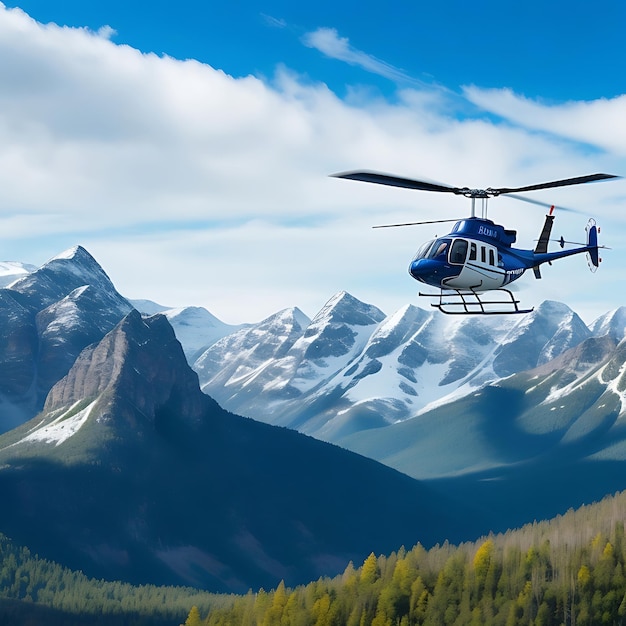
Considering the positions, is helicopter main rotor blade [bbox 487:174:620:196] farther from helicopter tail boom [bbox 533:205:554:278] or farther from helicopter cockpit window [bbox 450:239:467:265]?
helicopter tail boom [bbox 533:205:554:278]

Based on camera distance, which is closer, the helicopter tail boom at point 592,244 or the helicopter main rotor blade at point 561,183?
the helicopter main rotor blade at point 561,183

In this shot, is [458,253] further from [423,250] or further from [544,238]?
[544,238]

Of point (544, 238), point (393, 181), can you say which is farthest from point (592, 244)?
point (393, 181)

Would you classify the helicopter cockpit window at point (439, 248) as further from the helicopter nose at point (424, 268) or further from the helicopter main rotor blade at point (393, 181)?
the helicopter main rotor blade at point (393, 181)

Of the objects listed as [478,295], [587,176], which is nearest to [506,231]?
[478,295]

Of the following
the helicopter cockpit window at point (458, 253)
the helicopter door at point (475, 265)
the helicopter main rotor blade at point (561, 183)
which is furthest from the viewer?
the helicopter door at point (475, 265)

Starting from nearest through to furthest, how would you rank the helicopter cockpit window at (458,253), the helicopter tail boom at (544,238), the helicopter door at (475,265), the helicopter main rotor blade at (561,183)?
the helicopter main rotor blade at (561,183)
the helicopter cockpit window at (458,253)
the helicopter door at (475,265)
the helicopter tail boom at (544,238)

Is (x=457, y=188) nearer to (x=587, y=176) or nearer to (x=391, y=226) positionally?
(x=391, y=226)
